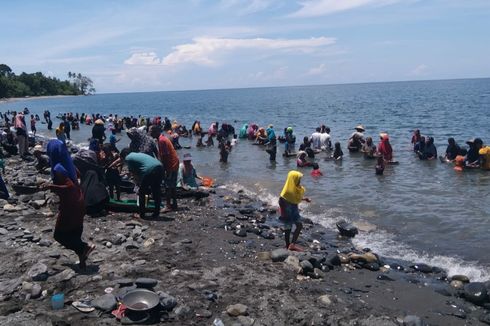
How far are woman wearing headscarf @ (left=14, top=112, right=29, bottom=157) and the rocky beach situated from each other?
10675 mm

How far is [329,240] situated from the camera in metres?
10.9

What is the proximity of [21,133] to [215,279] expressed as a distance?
16.7 m

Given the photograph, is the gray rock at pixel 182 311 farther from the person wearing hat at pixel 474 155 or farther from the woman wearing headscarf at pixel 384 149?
the person wearing hat at pixel 474 155

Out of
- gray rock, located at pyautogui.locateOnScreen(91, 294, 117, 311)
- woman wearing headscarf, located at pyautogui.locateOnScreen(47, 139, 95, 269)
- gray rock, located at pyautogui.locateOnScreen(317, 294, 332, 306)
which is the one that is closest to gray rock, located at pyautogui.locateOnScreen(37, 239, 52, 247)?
woman wearing headscarf, located at pyautogui.locateOnScreen(47, 139, 95, 269)

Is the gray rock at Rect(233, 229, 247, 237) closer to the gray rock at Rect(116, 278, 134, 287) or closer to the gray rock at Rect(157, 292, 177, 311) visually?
the gray rock at Rect(116, 278, 134, 287)

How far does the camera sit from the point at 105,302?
6469 mm

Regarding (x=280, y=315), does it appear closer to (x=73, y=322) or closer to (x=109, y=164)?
(x=73, y=322)

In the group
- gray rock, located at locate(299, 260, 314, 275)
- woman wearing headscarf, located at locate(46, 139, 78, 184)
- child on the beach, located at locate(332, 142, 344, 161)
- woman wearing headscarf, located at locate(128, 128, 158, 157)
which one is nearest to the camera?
woman wearing headscarf, located at locate(46, 139, 78, 184)

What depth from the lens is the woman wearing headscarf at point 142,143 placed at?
37.1 feet

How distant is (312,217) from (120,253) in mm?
6085

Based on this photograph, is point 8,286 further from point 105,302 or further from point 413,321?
point 413,321

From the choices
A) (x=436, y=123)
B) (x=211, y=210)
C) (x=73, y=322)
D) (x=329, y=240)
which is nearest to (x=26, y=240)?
(x=73, y=322)

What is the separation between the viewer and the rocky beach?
6531mm

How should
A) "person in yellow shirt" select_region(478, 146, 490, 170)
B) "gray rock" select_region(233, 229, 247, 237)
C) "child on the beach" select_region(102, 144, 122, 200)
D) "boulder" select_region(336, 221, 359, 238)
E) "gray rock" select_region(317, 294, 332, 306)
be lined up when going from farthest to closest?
1. "person in yellow shirt" select_region(478, 146, 490, 170)
2. "child on the beach" select_region(102, 144, 122, 200)
3. "boulder" select_region(336, 221, 359, 238)
4. "gray rock" select_region(233, 229, 247, 237)
5. "gray rock" select_region(317, 294, 332, 306)
